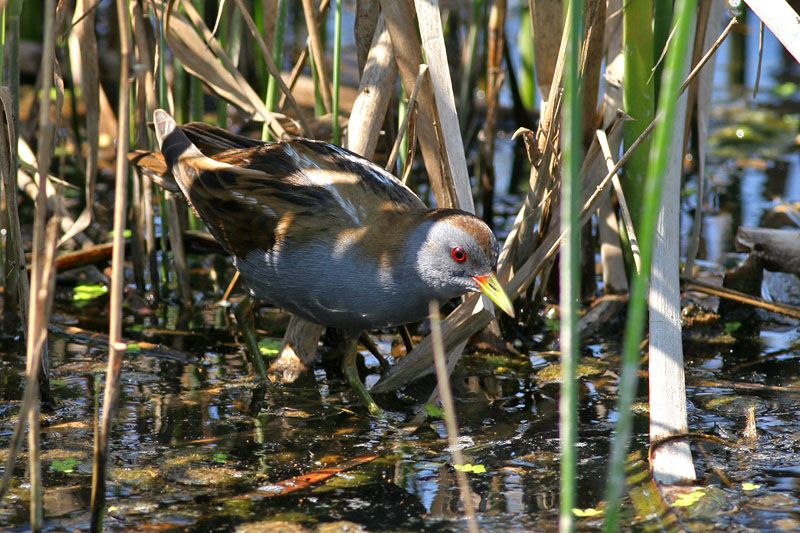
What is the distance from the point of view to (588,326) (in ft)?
14.2

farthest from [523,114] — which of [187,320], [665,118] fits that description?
[665,118]

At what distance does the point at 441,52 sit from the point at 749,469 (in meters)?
1.68

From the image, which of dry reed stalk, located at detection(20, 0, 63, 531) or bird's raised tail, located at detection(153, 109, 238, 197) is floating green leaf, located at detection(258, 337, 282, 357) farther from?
dry reed stalk, located at detection(20, 0, 63, 531)

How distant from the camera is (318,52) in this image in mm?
3875

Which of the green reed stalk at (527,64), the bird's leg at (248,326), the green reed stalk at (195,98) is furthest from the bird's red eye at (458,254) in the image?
the green reed stalk at (527,64)

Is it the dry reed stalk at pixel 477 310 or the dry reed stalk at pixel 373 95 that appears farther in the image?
the dry reed stalk at pixel 373 95

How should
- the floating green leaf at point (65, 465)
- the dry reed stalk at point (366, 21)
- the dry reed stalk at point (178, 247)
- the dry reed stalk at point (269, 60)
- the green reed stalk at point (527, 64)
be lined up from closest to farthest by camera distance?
the floating green leaf at point (65, 465) < the dry reed stalk at point (269, 60) < the dry reed stalk at point (366, 21) < the dry reed stalk at point (178, 247) < the green reed stalk at point (527, 64)

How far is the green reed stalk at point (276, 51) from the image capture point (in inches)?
154

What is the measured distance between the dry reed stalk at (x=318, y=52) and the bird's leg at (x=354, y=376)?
102cm

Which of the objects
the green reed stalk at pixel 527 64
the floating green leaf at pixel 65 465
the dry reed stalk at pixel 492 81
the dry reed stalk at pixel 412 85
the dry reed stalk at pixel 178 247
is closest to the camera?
the floating green leaf at pixel 65 465

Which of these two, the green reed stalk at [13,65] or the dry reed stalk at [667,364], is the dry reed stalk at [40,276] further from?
the dry reed stalk at [667,364]

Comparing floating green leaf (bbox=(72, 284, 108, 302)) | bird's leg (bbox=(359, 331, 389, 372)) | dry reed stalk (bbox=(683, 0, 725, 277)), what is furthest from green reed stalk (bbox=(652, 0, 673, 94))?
floating green leaf (bbox=(72, 284, 108, 302))

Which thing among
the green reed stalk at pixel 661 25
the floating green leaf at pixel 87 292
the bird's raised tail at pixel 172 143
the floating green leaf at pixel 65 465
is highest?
the green reed stalk at pixel 661 25

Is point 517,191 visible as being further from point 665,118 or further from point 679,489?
point 665,118
